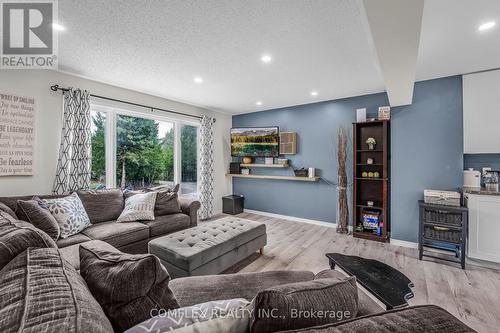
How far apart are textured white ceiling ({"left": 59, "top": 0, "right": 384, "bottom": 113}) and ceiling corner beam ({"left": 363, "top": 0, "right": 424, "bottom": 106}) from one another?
38cm

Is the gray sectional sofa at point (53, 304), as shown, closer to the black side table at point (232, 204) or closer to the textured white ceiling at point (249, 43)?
the textured white ceiling at point (249, 43)

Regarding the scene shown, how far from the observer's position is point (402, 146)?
3.45 metres

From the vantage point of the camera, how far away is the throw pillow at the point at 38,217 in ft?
6.86

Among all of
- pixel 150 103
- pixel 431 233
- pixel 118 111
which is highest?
pixel 150 103

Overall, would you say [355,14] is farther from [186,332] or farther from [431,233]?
[431,233]

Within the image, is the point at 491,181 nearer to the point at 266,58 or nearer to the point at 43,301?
the point at 266,58

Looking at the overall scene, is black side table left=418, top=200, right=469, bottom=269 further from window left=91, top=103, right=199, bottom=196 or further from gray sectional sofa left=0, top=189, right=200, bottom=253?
window left=91, top=103, right=199, bottom=196

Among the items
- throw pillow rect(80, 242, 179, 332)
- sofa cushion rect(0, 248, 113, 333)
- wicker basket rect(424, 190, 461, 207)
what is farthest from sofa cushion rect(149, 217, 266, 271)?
wicker basket rect(424, 190, 461, 207)

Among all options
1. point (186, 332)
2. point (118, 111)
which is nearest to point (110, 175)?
point (118, 111)

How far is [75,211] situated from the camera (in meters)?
2.44

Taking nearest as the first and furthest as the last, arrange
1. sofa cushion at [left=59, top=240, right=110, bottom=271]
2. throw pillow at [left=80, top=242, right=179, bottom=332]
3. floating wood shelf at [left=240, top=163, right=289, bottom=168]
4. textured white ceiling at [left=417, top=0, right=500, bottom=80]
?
throw pillow at [left=80, top=242, right=179, bottom=332]
textured white ceiling at [left=417, top=0, right=500, bottom=80]
sofa cushion at [left=59, top=240, right=110, bottom=271]
floating wood shelf at [left=240, top=163, right=289, bottom=168]

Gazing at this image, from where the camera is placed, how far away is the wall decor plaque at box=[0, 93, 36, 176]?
7.98 feet

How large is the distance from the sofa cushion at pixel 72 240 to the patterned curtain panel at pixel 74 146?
89 cm

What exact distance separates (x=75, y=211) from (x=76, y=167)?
0.78 meters
